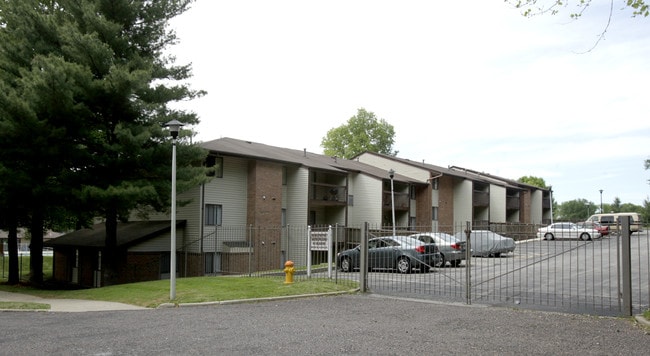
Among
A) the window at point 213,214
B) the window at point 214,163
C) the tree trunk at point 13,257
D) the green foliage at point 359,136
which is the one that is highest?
the green foliage at point 359,136

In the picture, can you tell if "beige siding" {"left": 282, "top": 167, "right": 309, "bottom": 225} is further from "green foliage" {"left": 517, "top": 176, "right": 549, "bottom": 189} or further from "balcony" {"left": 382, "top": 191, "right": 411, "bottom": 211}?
"green foliage" {"left": 517, "top": 176, "right": 549, "bottom": 189}

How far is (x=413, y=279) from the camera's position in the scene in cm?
1766

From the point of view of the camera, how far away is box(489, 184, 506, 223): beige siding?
57.2m

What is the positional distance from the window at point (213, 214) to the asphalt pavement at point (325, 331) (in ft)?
50.3

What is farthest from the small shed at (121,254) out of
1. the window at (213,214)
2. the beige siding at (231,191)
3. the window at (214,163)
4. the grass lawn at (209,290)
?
the grass lawn at (209,290)

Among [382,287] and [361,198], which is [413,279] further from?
[361,198]

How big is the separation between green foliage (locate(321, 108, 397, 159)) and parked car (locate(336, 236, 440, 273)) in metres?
53.0

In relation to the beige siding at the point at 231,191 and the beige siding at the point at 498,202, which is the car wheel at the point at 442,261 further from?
the beige siding at the point at 498,202

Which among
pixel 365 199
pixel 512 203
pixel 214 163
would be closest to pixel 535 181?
pixel 512 203

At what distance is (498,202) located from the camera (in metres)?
57.4

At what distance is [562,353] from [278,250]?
24.0m

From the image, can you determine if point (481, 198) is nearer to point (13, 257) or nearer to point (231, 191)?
point (231, 191)

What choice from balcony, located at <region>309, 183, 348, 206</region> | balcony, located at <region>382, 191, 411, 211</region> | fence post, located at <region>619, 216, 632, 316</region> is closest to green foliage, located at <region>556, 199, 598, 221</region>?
balcony, located at <region>382, 191, 411, 211</region>

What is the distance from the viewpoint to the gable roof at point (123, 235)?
91.6 feet
